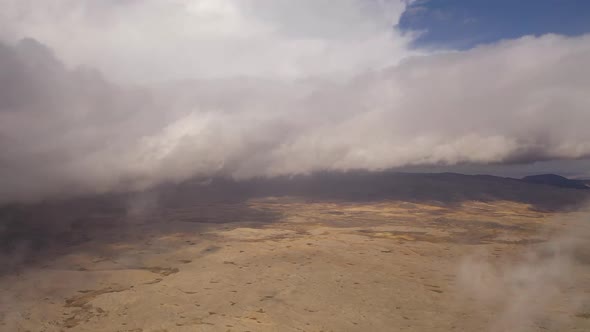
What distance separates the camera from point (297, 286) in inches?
1489

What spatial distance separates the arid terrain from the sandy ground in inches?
5.6

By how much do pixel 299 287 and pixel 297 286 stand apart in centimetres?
41

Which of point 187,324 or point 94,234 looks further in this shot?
point 94,234

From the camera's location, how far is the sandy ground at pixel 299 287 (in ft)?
93.4

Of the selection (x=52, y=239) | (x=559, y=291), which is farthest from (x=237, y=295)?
(x=52, y=239)

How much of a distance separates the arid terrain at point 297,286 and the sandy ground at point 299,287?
0.14m

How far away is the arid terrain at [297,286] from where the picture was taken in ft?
93.6

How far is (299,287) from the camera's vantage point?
3747cm

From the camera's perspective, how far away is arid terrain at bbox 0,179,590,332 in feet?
93.6

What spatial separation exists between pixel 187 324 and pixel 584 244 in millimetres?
67154

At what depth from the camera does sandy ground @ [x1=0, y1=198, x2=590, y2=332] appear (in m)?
28.5

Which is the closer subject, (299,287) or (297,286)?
(299,287)

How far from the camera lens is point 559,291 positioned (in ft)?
112

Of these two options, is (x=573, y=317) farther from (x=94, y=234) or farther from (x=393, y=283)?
(x=94, y=234)
